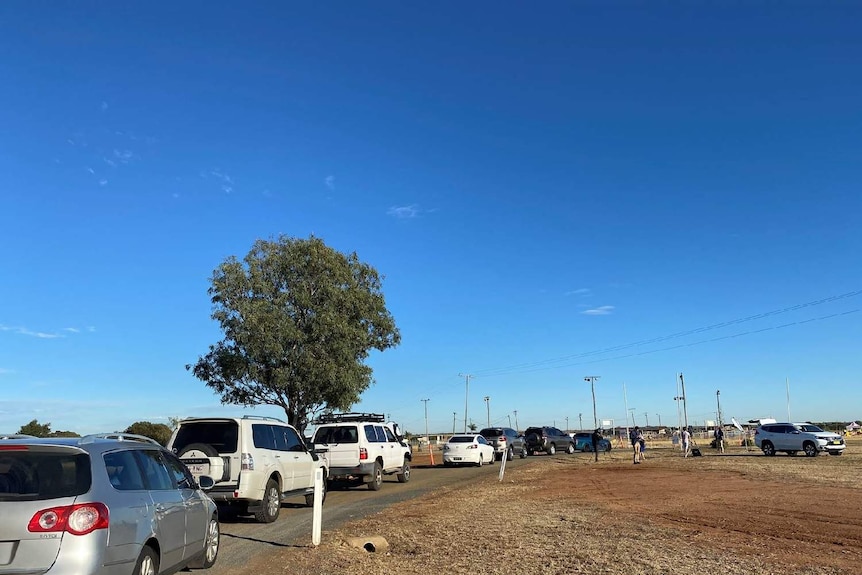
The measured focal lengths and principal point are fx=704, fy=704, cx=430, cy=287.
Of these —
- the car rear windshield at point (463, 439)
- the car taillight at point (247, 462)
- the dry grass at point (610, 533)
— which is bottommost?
the dry grass at point (610, 533)

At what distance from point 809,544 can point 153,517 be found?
8592mm

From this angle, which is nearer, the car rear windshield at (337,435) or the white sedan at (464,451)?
the car rear windshield at (337,435)

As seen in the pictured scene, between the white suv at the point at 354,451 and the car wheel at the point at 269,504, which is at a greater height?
the white suv at the point at 354,451

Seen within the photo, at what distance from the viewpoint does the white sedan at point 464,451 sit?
33406mm

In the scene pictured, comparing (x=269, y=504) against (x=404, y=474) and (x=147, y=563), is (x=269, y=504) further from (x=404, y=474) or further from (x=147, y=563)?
(x=404, y=474)

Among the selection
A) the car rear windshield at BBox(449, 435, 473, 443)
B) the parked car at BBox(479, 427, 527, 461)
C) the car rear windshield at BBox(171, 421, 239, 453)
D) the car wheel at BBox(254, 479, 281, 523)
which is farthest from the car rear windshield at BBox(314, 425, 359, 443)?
the parked car at BBox(479, 427, 527, 461)

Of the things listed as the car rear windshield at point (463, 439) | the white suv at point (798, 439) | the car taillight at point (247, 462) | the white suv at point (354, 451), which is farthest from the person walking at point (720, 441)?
the car taillight at point (247, 462)

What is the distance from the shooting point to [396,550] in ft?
32.8

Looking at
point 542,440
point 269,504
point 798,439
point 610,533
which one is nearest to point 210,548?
point 269,504

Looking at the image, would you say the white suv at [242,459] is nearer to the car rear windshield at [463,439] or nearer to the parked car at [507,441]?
the car rear windshield at [463,439]

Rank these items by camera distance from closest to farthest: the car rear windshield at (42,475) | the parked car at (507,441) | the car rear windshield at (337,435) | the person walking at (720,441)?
the car rear windshield at (42,475) → the car rear windshield at (337,435) → the parked car at (507,441) → the person walking at (720,441)

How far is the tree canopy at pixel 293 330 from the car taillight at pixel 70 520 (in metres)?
27.3

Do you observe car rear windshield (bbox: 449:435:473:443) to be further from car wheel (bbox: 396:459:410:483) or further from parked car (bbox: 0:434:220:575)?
parked car (bbox: 0:434:220:575)

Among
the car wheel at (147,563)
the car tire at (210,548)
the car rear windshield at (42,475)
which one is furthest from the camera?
the car tire at (210,548)
